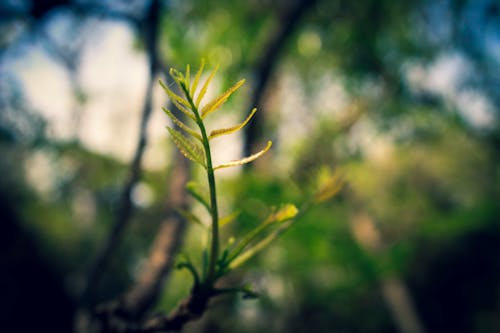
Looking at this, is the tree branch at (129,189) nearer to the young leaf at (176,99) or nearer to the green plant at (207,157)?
the green plant at (207,157)

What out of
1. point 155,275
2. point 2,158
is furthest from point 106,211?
point 155,275

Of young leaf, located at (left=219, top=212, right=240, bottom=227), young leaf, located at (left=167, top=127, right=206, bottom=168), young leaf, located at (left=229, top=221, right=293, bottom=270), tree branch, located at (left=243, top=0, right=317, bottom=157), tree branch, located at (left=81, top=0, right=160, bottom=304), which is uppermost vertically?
tree branch, located at (left=243, top=0, right=317, bottom=157)

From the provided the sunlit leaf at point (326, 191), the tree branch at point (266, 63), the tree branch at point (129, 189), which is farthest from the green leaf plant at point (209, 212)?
the tree branch at point (266, 63)

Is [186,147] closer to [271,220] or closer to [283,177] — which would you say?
[271,220]

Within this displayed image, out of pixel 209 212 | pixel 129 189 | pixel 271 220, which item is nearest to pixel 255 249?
pixel 271 220

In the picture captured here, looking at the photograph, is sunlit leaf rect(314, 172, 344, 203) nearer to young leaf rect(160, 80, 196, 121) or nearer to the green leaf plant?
the green leaf plant

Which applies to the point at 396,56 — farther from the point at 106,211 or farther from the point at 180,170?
the point at 106,211

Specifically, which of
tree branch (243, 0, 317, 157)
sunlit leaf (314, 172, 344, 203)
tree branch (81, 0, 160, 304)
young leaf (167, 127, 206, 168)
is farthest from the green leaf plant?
tree branch (243, 0, 317, 157)

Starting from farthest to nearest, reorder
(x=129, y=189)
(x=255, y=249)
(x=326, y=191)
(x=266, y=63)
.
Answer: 1. (x=266, y=63)
2. (x=129, y=189)
3. (x=326, y=191)
4. (x=255, y=249)

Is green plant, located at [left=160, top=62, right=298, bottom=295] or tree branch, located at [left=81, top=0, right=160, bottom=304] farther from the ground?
tree branch, located at [left=81, top=0, right=160, bottom=304]

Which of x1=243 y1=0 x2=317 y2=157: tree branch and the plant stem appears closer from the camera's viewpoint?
the plant stem

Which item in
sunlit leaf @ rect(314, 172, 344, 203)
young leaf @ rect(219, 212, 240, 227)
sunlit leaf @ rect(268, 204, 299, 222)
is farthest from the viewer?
sunlit leaf @ rect(314, 172, 344, 203)
